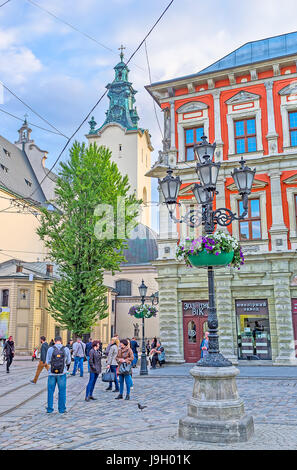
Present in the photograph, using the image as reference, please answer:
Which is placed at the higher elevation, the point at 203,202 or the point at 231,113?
the point at 231,113

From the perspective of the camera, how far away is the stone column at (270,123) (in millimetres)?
21516

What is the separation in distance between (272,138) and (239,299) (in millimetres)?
8278

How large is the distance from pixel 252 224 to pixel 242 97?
6899 millimetres

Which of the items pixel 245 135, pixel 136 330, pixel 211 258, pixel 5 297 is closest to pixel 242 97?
pixel 245 135

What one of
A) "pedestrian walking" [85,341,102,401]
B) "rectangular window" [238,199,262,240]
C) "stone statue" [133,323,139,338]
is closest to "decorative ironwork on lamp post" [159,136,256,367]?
"pedestrian walking" [85,341,102,401]

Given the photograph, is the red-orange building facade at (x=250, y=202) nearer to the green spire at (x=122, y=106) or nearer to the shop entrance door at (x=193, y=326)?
the shop entrance door at (x=193, y=326)

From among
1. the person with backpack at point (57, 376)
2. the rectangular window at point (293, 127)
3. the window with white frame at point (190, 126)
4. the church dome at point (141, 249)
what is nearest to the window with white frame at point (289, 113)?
the rectangular window at point (293, 127)

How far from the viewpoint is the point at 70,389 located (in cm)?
1372

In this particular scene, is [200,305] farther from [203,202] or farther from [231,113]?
[203,202]

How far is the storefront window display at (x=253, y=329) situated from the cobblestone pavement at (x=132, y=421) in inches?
245

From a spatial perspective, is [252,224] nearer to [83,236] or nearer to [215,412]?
[83,236]

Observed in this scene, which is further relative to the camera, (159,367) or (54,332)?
(54,332)

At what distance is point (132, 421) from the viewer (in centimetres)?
863
